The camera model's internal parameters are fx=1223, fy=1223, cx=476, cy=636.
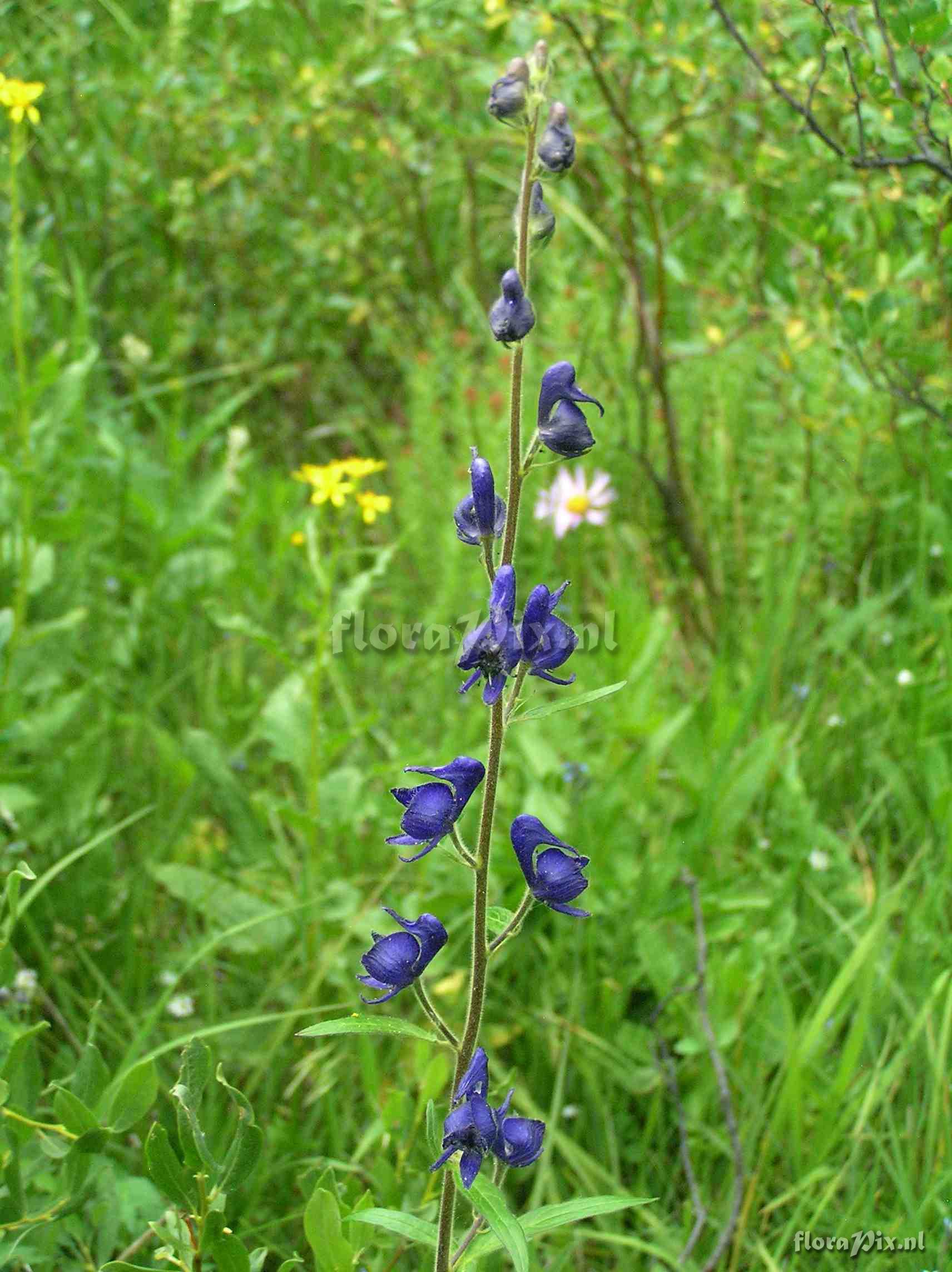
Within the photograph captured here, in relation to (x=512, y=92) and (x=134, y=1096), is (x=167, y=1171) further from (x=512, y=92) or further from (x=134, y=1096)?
(x=512, y=92)

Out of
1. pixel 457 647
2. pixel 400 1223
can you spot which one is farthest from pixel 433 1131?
pixel 457 647

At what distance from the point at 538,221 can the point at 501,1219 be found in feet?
3.24

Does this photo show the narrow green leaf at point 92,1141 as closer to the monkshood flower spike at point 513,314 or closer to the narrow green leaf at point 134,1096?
the narrow green leaf at point 134,1096

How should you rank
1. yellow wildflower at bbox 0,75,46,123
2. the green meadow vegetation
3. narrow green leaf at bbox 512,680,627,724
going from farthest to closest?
yellow wildflower at bbox 0,75,46,123, the green meadow vegetation, narrow green leaf at bbox 512,680,627,724

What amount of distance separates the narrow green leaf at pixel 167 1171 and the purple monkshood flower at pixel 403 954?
292 mm

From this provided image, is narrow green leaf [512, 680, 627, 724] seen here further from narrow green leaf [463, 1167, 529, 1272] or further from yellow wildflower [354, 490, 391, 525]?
yellow wildflower [354, 490, 391, 525]

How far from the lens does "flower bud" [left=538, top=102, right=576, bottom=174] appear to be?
4.14ft

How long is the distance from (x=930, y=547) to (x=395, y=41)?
2016mm

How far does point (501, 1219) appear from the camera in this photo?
1140 millimetres

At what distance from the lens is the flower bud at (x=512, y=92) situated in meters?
1.27

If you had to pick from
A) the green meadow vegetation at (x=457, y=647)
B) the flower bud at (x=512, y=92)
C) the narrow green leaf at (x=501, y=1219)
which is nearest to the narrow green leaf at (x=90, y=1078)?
the green meadow vegetation at (x=457, y=647)

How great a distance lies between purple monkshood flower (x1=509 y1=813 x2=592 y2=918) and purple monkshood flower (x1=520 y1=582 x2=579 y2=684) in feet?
0.53

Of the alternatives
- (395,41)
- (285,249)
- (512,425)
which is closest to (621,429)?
(395,41)

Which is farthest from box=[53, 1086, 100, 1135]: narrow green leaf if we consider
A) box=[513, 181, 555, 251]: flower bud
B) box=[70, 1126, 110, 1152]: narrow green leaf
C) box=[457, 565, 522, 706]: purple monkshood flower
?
box=[513, 181, 555, 251]: flower bud
